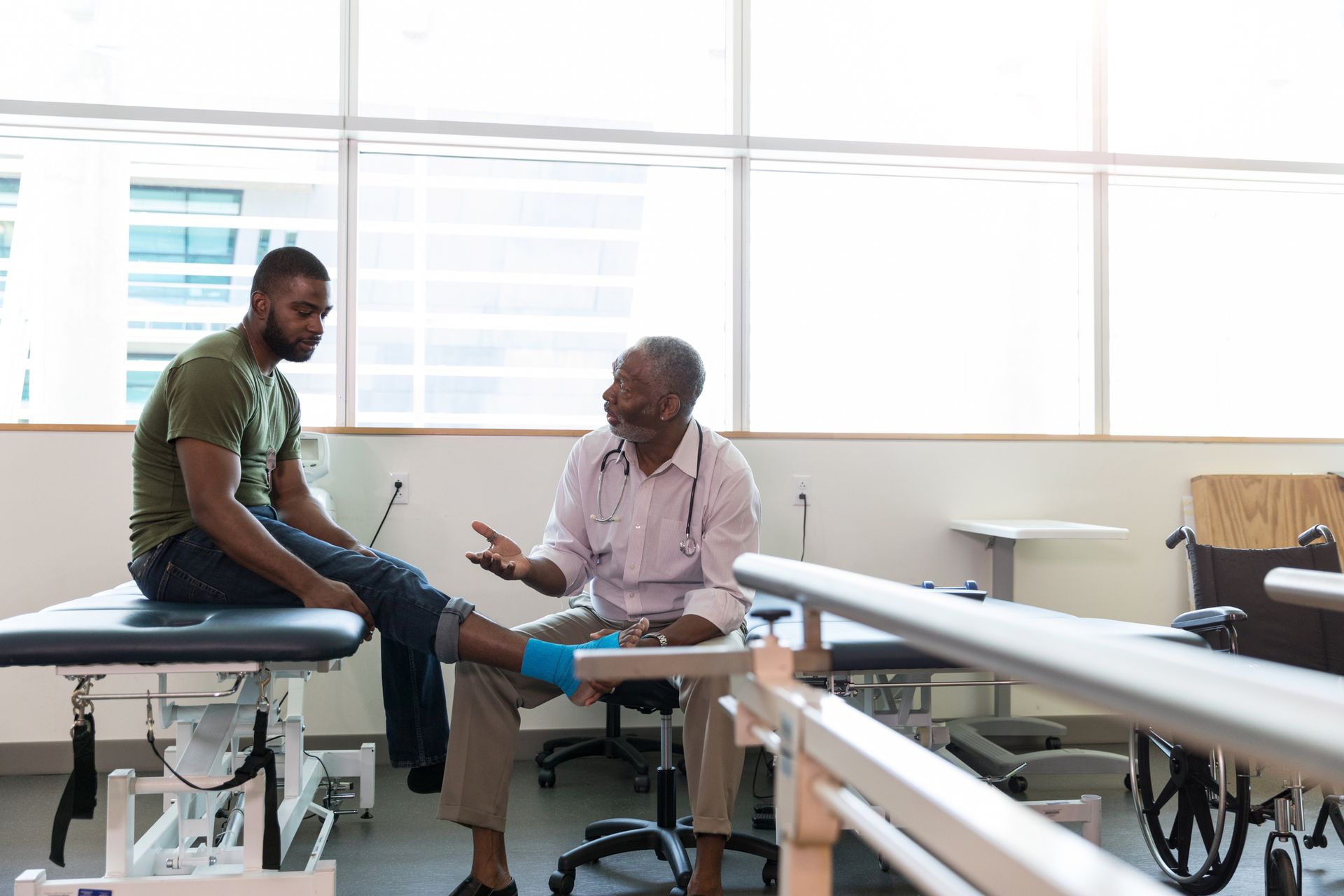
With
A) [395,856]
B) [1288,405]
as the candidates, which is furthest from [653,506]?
[1288,405]

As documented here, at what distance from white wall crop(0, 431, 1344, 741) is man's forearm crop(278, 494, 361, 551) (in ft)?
2.69

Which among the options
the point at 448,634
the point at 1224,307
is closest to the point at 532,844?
the point at 448,634

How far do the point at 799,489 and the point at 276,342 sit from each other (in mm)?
1837

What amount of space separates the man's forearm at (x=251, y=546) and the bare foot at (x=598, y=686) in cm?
54

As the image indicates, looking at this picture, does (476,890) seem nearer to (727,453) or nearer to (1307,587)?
(727,453)

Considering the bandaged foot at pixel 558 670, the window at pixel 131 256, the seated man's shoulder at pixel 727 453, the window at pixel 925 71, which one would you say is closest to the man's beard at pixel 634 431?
the seated man's shoulder at pixel 727 453

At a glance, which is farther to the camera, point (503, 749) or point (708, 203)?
point (708, 203)

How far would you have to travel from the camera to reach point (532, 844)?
8.12ft

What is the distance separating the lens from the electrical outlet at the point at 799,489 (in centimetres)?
349

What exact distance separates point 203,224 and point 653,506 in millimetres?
2023

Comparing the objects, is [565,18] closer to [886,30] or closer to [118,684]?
[886,30]

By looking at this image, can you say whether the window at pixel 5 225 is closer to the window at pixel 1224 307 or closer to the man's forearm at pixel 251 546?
the man's forearm at pixel 251 546

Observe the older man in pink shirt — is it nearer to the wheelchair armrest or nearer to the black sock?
the black sock

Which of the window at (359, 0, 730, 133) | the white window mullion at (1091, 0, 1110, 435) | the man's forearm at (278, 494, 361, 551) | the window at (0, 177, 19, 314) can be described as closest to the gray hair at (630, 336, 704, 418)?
the man's forearm at (278, 494, 361, 551)
